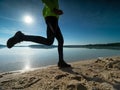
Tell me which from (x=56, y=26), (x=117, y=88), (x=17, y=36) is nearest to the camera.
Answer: (x=117, y=88)

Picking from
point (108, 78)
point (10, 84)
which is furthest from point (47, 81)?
point (108, 78)

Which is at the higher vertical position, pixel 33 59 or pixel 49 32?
pixel 49 32

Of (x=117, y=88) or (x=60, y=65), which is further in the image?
(x=60, y=65)

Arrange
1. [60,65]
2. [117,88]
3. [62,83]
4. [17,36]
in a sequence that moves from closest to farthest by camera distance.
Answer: [117,88] < [62,83] < [17,36] < [60,65]

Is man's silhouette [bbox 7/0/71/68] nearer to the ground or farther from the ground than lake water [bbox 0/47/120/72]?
farther from the ground

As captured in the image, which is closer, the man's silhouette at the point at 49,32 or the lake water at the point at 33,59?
the man's silhouette at the point at 49,32

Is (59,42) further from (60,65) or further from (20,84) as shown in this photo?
(20,84)

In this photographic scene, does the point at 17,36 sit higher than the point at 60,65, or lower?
higher

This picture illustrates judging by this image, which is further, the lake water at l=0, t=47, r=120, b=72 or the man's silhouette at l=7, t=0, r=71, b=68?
the lake water at l=0, t=47, r=120, b=72

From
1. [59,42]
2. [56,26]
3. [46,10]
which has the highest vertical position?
[46,10]

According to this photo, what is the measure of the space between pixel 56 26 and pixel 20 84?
1866 millimetres

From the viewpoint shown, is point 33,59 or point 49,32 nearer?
point 49,32

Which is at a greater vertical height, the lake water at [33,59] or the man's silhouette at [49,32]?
the man's silhouette at [49,32]

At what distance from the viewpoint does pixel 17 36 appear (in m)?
3.98
